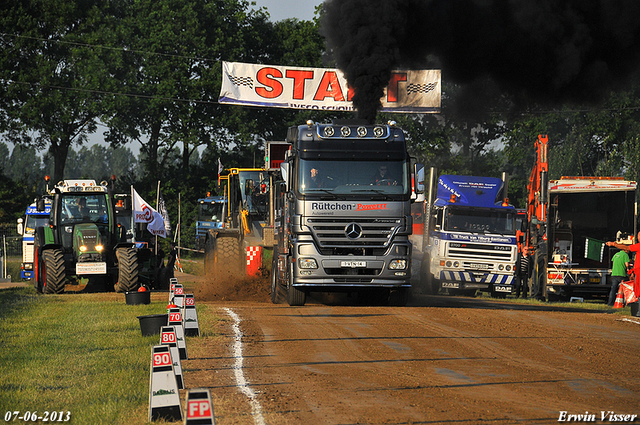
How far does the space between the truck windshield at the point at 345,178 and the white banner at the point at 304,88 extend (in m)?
17.8

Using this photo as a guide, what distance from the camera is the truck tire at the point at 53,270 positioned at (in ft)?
67.2

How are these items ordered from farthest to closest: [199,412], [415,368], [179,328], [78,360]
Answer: [78,360]
[179,328]
[415,368]
[199,412]

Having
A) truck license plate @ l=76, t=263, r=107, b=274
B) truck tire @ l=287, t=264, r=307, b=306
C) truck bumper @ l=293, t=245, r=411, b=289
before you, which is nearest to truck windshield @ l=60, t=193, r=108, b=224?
truck license plate @ l=76, t=263, r=107, b=274

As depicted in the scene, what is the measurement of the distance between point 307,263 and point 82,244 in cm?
816

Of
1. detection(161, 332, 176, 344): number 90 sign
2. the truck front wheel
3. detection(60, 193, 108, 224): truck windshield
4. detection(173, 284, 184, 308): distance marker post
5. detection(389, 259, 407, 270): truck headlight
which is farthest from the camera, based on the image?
detection(60, 193, 108, 224): truck windshield

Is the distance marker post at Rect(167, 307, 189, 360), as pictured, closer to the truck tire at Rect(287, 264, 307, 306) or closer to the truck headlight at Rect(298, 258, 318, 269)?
the truck headlight at Rect(298, 258, 318, 269)

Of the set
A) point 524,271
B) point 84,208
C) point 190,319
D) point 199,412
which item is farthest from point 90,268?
point 199,412

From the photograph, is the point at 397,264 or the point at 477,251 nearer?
the point at 397,264

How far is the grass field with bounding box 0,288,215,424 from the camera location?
24.7 feet

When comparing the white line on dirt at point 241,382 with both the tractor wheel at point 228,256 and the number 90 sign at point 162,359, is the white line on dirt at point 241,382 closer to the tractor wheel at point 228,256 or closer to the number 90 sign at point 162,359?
the number 90 sign at point 162,359

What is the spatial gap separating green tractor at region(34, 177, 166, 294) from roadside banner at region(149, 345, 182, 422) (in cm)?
1408

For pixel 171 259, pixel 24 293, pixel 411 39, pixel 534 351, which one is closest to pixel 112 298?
pixel 24 293

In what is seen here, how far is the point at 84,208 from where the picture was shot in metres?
22.1

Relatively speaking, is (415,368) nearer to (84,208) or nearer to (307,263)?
(307,263)
